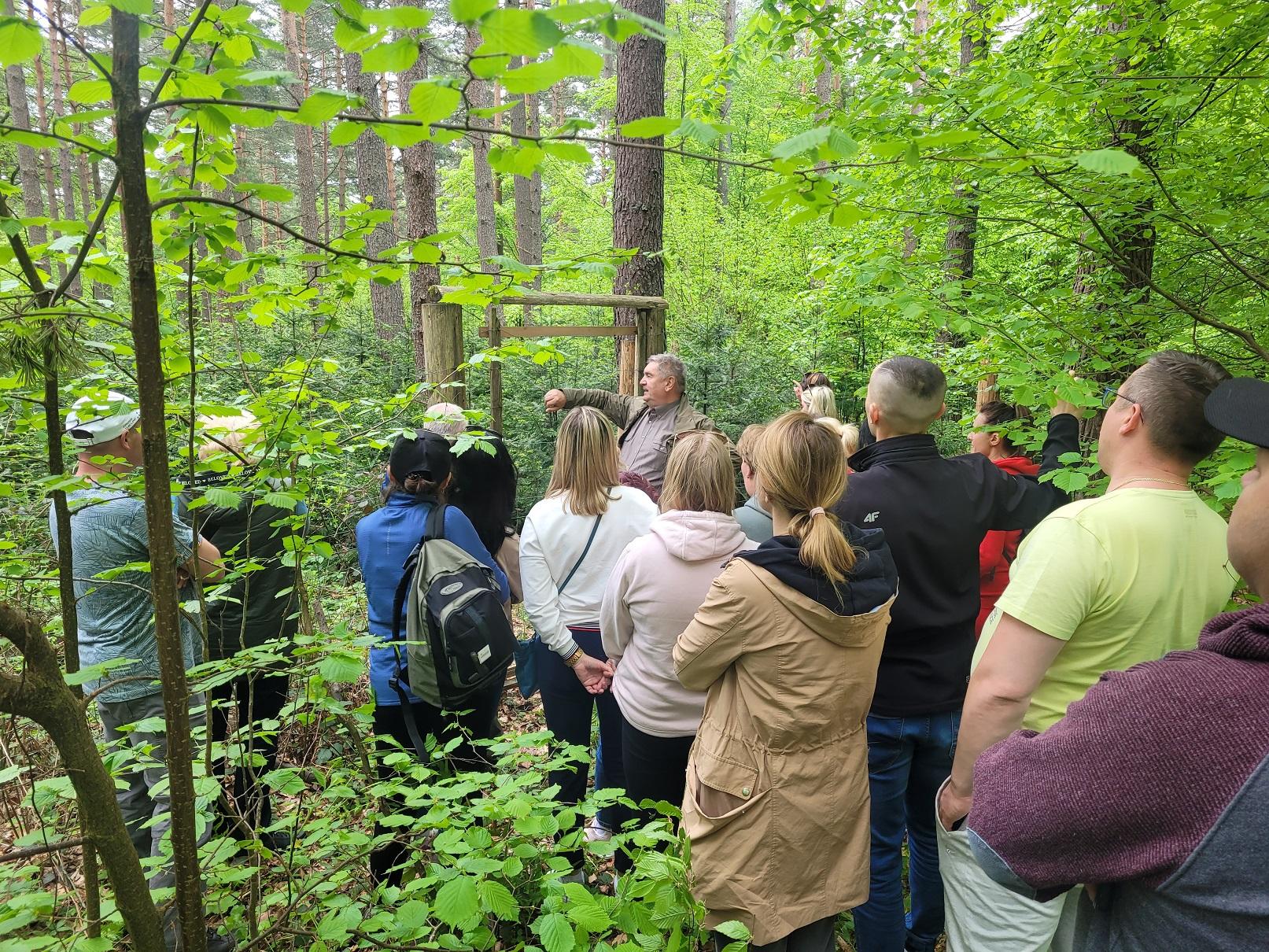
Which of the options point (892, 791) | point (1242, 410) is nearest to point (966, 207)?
point (1242, 410)

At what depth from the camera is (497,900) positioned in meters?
1.38

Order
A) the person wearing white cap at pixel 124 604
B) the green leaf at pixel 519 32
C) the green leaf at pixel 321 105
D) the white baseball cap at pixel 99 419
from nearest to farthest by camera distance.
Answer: the green leaf at pixel 519 32 → the green leaf at pixel 321 105 → the white baseball cap at pixel 99 419 → the person wearing white cap at pixel 124 604

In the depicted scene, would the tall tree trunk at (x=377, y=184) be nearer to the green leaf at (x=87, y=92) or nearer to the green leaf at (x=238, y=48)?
the green leaf at (x=238, y=48)

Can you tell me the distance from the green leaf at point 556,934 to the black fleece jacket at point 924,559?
1.51 metres

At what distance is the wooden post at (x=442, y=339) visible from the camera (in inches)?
181

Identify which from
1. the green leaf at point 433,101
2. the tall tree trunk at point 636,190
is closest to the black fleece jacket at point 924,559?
the green leaf at point 433,101

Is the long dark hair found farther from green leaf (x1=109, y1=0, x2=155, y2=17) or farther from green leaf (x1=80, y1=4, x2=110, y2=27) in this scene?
green leaf (x1=109, y1=0, x2=155, y2=17)

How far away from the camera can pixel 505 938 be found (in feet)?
7.87

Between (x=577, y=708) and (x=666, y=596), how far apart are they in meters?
1.03

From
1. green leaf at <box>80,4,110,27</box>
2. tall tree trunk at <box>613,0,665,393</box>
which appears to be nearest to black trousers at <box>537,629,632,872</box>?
green leaf at <box>80,4,110,27</box>

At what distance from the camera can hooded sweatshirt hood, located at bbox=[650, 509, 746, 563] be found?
2.40 meters

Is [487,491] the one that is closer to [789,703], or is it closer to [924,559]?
[789,703]

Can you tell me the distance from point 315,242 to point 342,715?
1524 mm

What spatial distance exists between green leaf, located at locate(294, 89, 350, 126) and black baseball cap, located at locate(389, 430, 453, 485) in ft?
5.36
